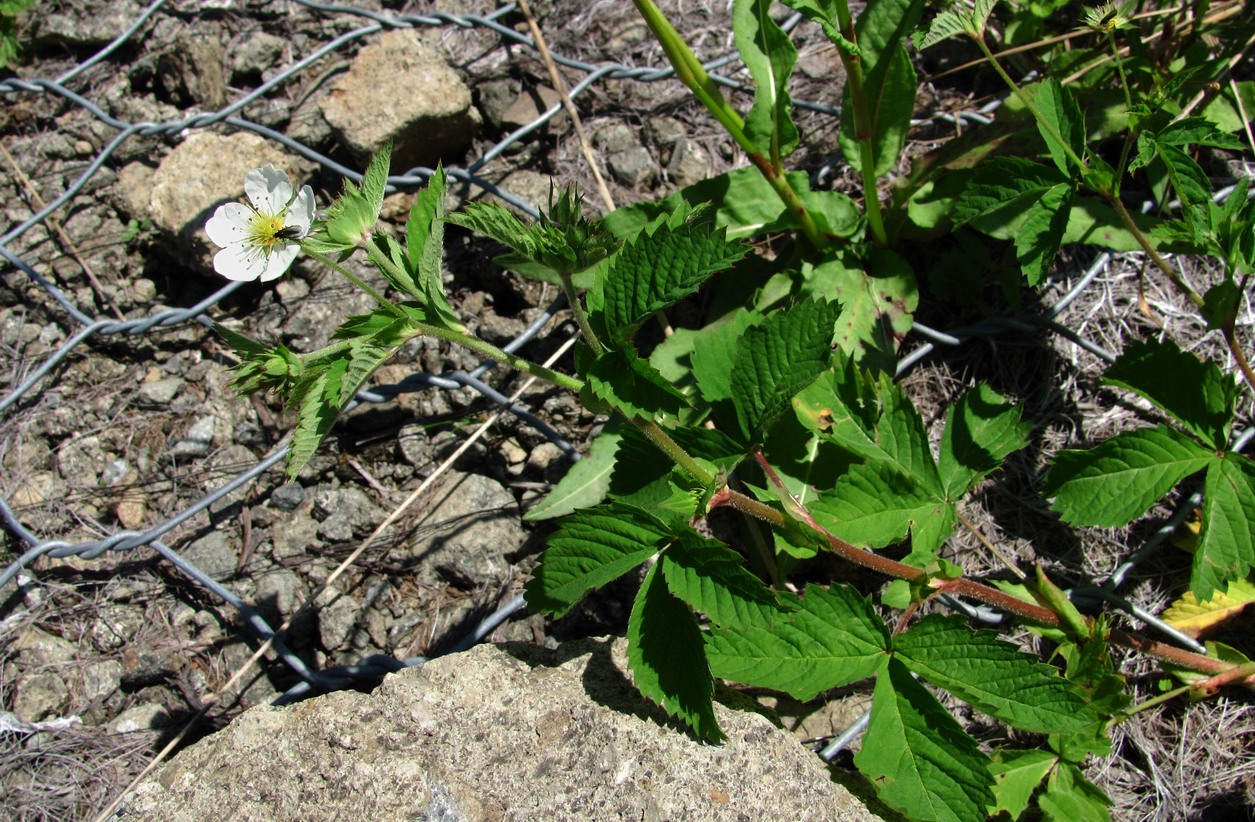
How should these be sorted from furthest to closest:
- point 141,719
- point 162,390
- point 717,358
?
point 162,390
point 141,719
point 717,358

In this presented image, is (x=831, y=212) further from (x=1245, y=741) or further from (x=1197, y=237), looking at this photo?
(x=1245, y=741)

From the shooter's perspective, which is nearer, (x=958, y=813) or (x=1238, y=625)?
(x=958, y=813)

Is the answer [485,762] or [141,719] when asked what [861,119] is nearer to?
[485,762]

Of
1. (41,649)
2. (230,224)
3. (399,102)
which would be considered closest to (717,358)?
(230,224)

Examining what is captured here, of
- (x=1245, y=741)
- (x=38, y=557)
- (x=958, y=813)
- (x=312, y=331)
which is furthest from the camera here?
(x=312, y=331)

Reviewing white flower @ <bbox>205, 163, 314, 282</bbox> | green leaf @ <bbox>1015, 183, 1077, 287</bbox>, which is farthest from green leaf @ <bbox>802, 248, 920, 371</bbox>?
white flower @ <bbox>205, 163, 314, 282</bbox>

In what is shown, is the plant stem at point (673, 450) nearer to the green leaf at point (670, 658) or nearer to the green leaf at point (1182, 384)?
the green leaf at point (670, 658)

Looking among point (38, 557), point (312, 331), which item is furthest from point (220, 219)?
point (38, 557)
